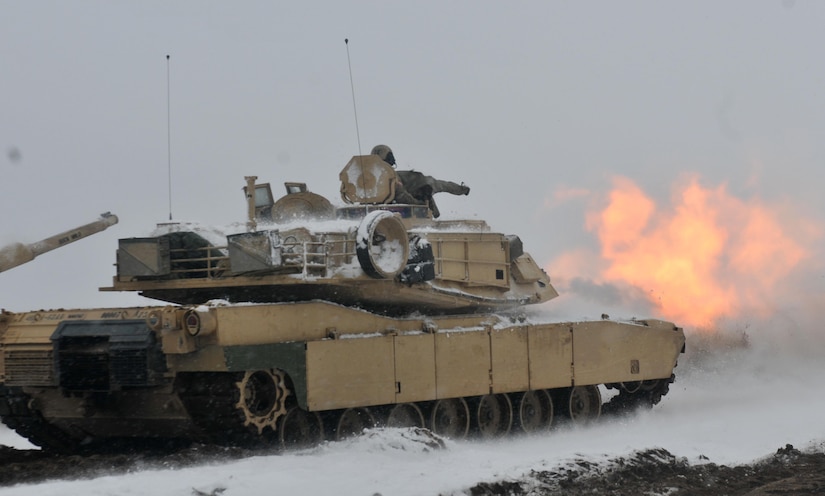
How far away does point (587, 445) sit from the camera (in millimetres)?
17000

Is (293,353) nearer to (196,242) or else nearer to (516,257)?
(196,242)

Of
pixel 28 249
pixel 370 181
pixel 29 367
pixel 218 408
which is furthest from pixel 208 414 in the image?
pixel 28 249

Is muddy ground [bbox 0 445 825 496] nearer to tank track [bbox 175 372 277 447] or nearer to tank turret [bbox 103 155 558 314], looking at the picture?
tank track [bbox 175 372 277 447]

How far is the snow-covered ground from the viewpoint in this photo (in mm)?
11961

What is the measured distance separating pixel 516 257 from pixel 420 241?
311 centimetres

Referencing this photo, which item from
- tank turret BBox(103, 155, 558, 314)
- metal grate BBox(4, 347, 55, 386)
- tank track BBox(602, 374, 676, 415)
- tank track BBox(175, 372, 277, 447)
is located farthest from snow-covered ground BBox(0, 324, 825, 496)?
metal grate BBox(4, 347, 55, 386)

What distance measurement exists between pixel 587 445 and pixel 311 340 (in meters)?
4.37

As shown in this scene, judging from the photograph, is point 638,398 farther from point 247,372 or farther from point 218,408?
point 218,408

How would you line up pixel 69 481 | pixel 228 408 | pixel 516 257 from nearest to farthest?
pixel 69 481, pixel 228 408, pixel 516 257

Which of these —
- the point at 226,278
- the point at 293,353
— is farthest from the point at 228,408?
the point at 226,278

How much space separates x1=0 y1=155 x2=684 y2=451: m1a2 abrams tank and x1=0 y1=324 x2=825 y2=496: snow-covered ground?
782 mm

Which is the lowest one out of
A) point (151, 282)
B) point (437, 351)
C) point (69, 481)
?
point (69, 481)

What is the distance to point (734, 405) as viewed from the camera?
21.5 metres

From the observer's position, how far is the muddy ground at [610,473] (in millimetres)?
12883
